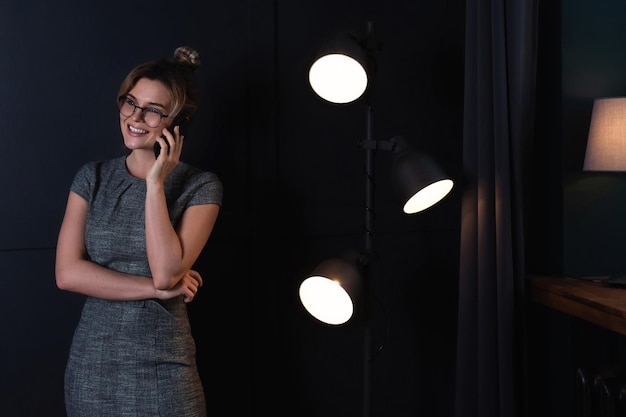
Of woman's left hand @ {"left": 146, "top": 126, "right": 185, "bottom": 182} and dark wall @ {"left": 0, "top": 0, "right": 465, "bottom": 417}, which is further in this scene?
dark wall @ {"left": 0, "top": 0, "right": 465, "bottom": 417}

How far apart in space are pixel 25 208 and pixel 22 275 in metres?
0.22

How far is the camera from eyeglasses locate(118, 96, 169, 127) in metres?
1.73

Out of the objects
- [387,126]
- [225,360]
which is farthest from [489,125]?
[225,360]

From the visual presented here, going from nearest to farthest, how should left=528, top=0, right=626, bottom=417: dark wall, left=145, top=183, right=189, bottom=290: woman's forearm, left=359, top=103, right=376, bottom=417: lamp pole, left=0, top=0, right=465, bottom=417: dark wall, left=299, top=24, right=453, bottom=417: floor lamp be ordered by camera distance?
left=145, top=183, right=189, bottom=290: woman's forearm
left=299, top=24, right=453, bottom=417: floor lamp
left=359, top=103, right=376, bottom=417: lamp pole
left=0, top=0, right=465, bottom=417: dark wall
left=528, top=0, right=626, bottom=417: dark wall

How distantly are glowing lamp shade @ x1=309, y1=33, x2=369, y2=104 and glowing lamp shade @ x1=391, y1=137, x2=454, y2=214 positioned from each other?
0.63 ft

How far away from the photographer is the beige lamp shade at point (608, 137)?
2.06 metres

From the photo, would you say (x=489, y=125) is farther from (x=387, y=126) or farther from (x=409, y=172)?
(x=387, y=126)

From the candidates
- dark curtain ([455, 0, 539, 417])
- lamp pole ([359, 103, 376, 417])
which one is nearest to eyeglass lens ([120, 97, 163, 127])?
lamp pole ([359, 103, 376, 417])

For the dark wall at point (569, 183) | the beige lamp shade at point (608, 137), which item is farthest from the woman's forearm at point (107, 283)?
the beige lamp shade at point (608, 137)

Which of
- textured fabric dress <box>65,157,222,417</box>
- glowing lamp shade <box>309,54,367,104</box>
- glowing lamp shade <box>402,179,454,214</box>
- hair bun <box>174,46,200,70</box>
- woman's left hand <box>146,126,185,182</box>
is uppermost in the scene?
hair bun <box>174,46,200,70</box>

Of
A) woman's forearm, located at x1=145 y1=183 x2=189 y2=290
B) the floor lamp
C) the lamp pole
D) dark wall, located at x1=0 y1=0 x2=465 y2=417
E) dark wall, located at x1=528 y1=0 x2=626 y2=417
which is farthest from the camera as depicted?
dark wall, located at x1=528 y1=0 x2=626 y2=417

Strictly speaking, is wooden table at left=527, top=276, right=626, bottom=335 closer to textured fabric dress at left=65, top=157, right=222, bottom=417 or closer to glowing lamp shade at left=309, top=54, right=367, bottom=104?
glowing lamp shade at left=309, top=54, right=367, bottom=104

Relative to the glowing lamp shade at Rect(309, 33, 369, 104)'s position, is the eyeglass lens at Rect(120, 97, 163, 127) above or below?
below

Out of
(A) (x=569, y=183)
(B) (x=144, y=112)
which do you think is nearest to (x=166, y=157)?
(B) (x=144, y=112)
